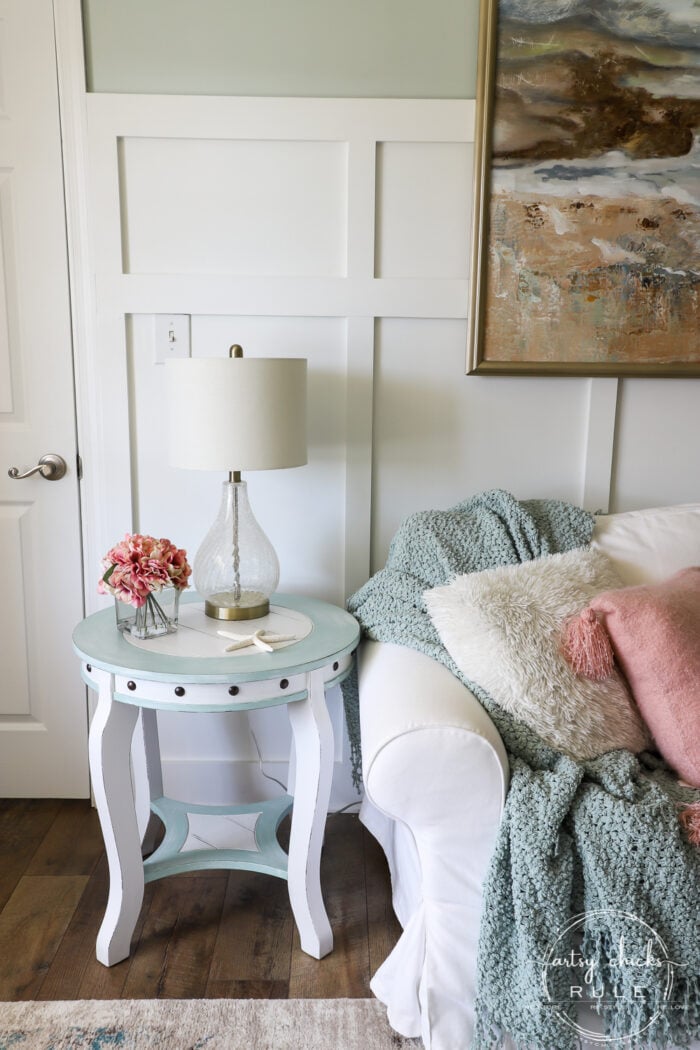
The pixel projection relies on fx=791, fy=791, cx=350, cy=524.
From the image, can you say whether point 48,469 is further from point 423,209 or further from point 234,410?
point 423,209

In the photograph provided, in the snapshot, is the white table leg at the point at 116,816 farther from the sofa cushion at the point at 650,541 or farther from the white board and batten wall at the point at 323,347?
the sofa cushion at the point at 650,541

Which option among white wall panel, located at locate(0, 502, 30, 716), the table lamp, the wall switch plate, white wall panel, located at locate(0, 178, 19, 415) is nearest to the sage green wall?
white wall panel, located at locate(0, 178, 19, 415)

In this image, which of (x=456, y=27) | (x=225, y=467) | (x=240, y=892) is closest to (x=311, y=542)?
(x=225, y=467)

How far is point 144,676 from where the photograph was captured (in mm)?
1504

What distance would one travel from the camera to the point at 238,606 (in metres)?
1.80

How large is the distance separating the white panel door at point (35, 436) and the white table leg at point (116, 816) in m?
0.62

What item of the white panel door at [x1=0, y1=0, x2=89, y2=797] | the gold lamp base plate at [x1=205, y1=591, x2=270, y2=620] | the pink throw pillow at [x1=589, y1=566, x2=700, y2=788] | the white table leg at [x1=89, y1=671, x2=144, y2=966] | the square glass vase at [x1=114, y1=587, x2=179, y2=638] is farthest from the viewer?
the white panel door at [x1=0, y1=0, x2=89, y2=797]

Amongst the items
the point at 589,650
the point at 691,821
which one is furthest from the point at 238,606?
the point at 691,821

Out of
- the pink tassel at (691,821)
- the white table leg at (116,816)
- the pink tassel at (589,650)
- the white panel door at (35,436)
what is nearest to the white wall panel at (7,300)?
the white panel door at (35,436)

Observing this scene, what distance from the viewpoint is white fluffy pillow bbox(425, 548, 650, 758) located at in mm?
1447

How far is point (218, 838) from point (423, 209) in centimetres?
167

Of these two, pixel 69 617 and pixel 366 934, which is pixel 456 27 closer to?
pixel 69 617

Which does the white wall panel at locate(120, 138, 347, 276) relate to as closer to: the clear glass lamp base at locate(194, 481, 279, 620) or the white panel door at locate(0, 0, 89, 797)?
the white panel door at locate(0, 0, 89, 797)

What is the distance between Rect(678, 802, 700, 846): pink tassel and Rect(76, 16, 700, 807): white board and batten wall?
98 centimetres
